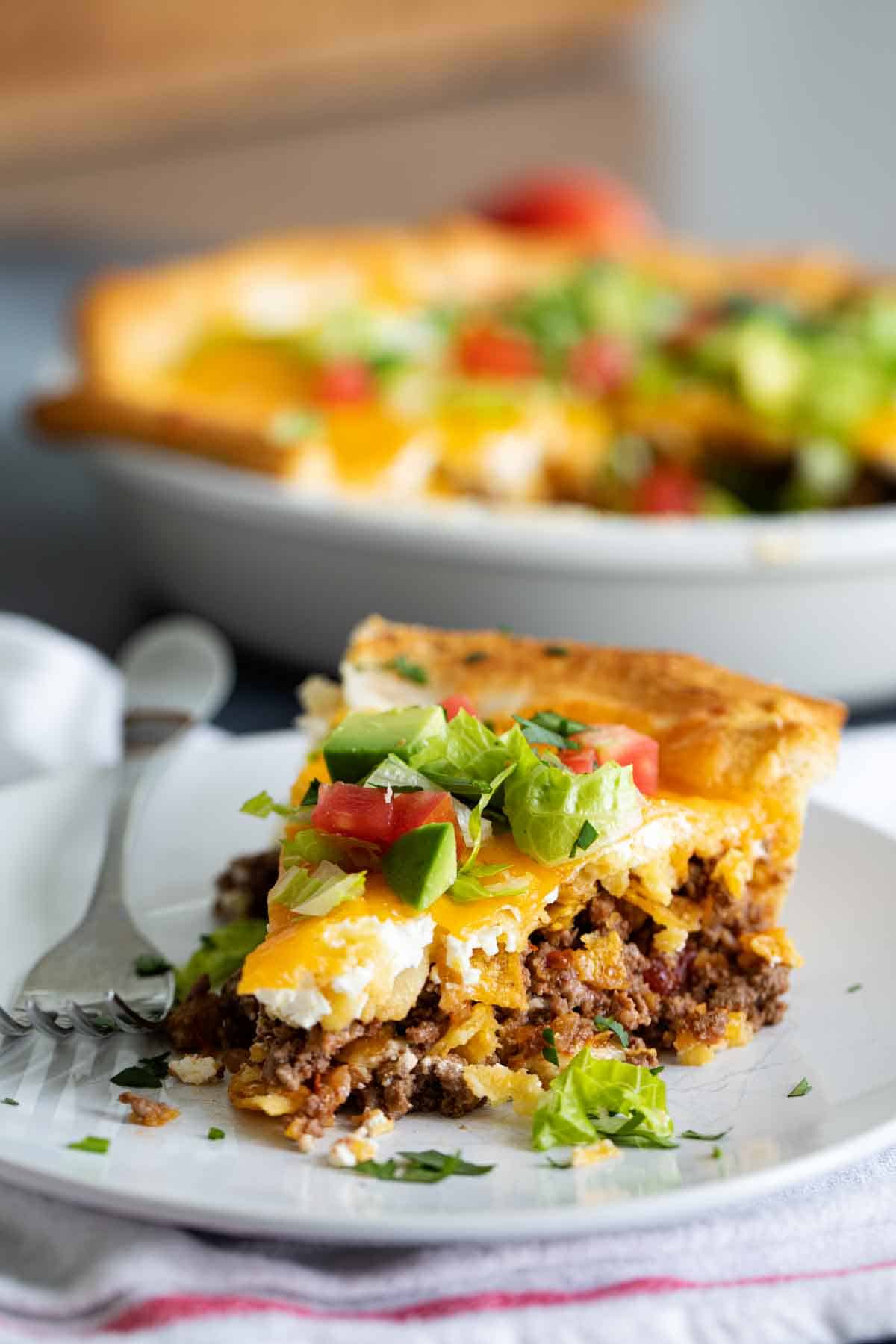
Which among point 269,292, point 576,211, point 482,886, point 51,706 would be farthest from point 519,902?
point 576,211

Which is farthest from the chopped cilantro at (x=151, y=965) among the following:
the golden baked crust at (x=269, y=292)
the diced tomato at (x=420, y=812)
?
the golden baked crust at (x=269, y=292)

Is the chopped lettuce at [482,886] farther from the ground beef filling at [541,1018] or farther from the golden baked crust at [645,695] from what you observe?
the golden baked crust at [645,695]

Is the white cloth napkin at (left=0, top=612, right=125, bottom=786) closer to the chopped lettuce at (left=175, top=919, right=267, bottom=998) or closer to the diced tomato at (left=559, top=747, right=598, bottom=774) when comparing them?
the chopped lettuce at (left=175, top=919, right=267, bottom=998)

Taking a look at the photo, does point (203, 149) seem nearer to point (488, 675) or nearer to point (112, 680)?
point (112, 680)

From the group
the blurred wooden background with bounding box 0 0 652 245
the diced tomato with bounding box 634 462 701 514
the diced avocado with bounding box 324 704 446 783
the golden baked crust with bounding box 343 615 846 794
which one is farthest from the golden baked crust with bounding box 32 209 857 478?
the blurred wooden background with bounding box 0 0 652 245

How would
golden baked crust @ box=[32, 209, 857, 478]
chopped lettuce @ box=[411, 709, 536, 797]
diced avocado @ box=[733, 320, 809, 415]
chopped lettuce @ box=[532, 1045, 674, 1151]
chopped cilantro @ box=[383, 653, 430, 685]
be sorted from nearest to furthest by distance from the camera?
1. chopped lettuce @ box=[532, 1045, 674, 1151]
2. chopped lettuce @ box=[411, 709, 536, 797]
3. chopped cilantro @ box=[383, 653, 430, 685]
4. golden baked crust @ box=[32, 209, 857, 478]
5. diced avocado @ box=[733, 320, 809, 415]

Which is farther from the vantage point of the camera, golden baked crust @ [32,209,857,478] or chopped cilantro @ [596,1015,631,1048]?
golden baked crust @ [32,209,857,478]

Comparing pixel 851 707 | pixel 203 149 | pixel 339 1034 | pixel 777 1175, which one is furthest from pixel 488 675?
pixel 203 149

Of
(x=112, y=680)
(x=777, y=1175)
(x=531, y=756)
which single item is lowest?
(x=112, y=680)
